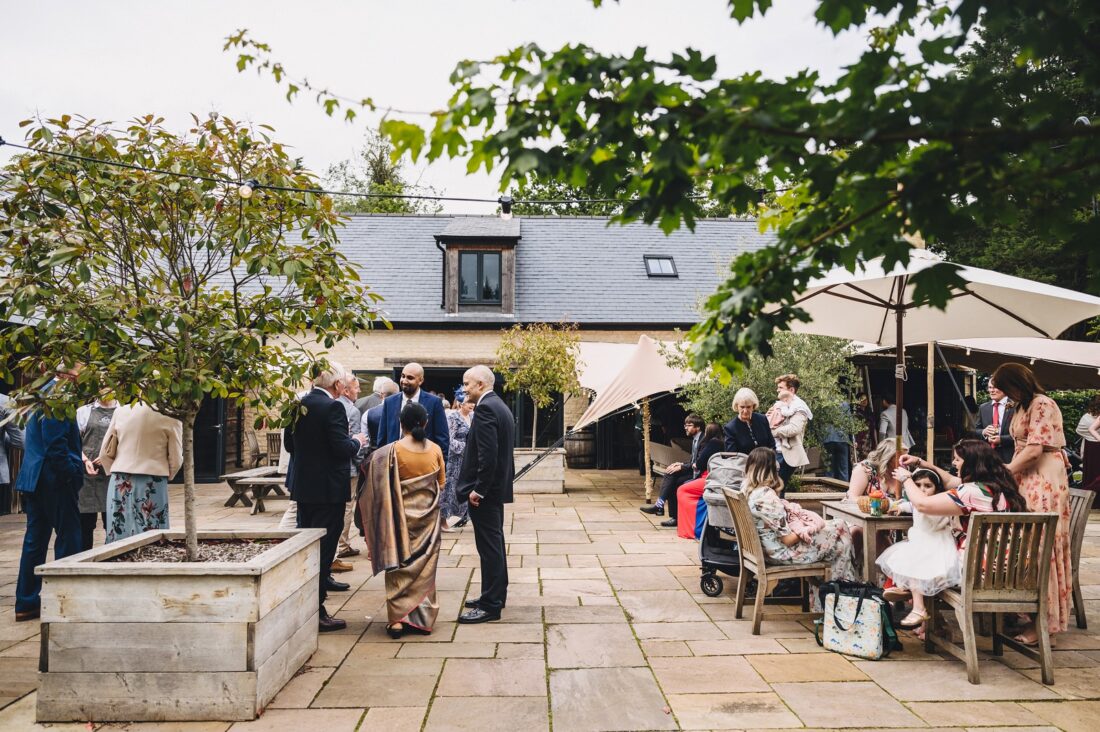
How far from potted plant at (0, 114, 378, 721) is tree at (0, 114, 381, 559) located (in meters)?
0.01

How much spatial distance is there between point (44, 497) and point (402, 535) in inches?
92.9

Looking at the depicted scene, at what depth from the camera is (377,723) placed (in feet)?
10.5

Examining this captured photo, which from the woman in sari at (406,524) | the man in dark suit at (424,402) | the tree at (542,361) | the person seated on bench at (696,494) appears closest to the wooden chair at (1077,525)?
the person seated on bench at (696,494)

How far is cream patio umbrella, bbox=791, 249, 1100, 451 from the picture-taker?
15.4 feet

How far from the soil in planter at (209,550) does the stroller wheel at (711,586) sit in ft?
9.62

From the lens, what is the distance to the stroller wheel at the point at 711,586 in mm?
5348

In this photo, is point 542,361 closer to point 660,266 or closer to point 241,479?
point 241,479

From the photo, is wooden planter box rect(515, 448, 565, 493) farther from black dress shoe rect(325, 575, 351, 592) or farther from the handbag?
the handbag

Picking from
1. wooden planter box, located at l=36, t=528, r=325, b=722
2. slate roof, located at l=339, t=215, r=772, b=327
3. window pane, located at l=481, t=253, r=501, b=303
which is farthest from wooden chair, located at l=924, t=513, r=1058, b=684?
window pane, located at l=481, t=253, r=501, b=303

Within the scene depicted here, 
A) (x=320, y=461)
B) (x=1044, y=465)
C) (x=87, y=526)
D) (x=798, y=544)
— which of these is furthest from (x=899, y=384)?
(x=87, y=526)

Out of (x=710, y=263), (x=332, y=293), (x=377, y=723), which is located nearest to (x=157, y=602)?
(x=377, y=723)

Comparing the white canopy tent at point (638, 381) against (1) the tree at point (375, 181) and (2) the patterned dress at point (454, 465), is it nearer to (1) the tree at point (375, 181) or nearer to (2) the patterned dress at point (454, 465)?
(2) the patterned dress at point (454, 465)

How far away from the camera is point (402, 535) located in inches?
172

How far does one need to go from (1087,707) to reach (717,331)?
2.74m
